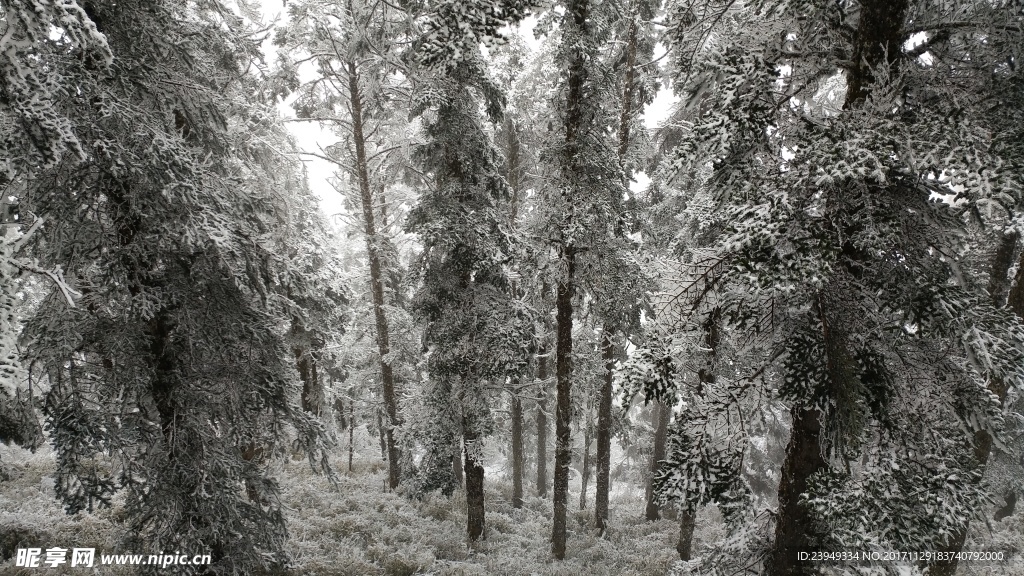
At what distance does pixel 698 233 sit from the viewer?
1147cm

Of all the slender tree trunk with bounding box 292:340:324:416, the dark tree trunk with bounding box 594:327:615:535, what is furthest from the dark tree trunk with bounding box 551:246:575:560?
the slender tree trunk with bounding box 292:340:324:416

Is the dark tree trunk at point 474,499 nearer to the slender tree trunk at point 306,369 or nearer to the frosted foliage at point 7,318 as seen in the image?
the slender tree trunk at point 306,369

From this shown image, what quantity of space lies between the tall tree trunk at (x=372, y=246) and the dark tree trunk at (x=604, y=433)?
650cm

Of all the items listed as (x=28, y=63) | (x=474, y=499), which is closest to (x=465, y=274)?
(x=474, y=499)

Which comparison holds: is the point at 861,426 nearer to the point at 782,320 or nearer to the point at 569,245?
the point at 782,320

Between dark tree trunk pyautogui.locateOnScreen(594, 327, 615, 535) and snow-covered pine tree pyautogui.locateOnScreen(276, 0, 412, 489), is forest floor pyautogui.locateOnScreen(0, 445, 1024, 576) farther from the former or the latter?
snow-covered pine tree pyautogui.locateOnScreen(276, 0, 412, 489)

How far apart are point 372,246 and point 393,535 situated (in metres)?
7.83

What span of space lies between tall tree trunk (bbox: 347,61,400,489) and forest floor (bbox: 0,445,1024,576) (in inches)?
92.2

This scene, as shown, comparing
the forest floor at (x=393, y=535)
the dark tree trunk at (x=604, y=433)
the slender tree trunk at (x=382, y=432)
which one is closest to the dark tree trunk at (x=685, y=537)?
the forest floor at (x=393, y=535)

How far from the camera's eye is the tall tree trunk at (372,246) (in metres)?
12.4

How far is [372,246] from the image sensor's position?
13.0 m

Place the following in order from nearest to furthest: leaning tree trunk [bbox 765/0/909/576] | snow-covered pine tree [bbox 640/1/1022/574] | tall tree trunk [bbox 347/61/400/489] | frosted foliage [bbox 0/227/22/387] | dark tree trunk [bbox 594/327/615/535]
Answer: frosted foliage [bbox 0/227/22/387] → snow-covered pine tree [bbox 640/1/1022/574] → leaning tree trunk [bbox 765/0/909/576] → tall tree trunk [bbox 347/61/400/489] → dark tree trunk [bbox 594/327/615/535]

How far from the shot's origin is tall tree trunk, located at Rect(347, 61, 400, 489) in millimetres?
12411

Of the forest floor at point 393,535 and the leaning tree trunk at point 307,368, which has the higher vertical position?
the leaning tree trunk at point 307,368
